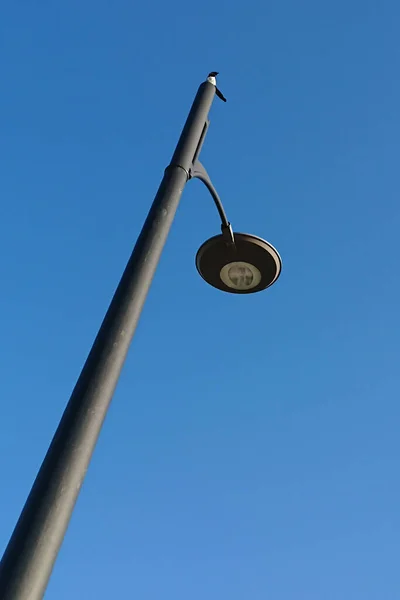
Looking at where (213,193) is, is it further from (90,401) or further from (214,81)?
(90,401)

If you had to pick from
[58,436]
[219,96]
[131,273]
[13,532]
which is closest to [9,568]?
[13,532]

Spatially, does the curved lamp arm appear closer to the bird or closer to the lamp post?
the lamp post

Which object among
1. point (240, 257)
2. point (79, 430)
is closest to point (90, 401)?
point (79, 430)

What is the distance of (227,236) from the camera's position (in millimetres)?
5355

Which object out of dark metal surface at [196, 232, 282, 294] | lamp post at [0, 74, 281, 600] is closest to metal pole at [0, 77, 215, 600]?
lamp post at [0, 74, 281, 600]

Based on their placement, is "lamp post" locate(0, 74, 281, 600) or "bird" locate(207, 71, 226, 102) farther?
"bird" locate(207, 71, 226, 102)

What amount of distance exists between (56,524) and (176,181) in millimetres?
2147

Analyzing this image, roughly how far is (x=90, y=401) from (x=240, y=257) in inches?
98.1

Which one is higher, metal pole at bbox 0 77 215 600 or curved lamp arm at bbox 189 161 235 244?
curved lamp arm at bbox 189 161 235 244

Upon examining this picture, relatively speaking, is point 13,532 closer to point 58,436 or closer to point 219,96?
point 58,436

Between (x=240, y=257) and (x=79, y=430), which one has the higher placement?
(x=240, y=257)

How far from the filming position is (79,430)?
10.2ft

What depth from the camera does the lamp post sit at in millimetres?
2736

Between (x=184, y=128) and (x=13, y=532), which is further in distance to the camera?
(x=184, y=128)
